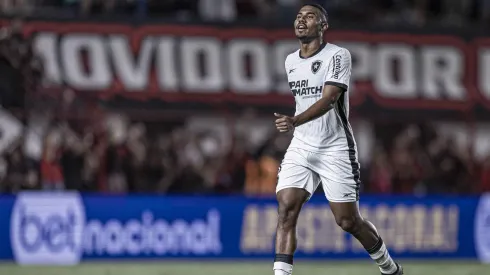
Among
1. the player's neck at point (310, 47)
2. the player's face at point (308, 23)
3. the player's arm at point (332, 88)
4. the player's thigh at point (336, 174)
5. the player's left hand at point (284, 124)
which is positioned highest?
the player's face at point (308, 23)

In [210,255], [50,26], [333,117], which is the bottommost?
[210,255]

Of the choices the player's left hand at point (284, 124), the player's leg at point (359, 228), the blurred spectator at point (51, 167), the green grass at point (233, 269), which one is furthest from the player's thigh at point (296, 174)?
the blurred spectator at point (51, 167)

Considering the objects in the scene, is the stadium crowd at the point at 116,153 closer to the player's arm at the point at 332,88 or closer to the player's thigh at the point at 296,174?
the player's thigh at the point at 296,174

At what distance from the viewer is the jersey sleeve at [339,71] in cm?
931

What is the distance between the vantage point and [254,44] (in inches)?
734

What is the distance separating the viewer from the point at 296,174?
9.52 metres

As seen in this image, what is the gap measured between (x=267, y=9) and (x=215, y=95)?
1.77 meters

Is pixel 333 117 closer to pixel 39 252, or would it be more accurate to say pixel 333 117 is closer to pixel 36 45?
pixel 39 252

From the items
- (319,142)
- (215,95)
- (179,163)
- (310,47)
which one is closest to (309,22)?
(310,47)

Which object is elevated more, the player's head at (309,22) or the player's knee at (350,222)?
the player's head at (309,22)

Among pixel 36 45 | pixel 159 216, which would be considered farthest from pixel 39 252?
pixel 36 45

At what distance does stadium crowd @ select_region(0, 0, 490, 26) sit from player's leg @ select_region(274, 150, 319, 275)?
29.4 ft

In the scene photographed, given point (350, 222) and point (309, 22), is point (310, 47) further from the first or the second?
point (350, 222)

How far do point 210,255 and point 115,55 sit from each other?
416 centimetres
